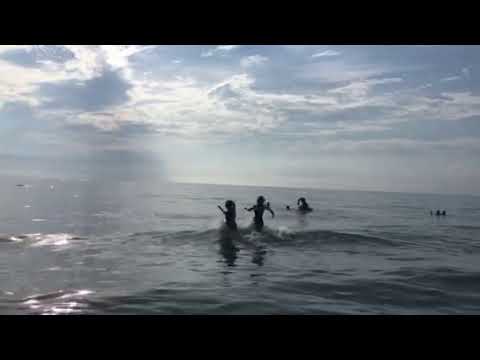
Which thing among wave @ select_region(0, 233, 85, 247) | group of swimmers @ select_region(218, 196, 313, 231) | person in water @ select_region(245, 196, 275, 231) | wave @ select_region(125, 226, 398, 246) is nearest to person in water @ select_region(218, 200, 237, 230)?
group of swimmers @ select_region(218, 196, 313, 231)

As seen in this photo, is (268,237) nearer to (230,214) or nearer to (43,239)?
(230,214)

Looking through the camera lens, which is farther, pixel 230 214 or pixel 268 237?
pixel 268 237

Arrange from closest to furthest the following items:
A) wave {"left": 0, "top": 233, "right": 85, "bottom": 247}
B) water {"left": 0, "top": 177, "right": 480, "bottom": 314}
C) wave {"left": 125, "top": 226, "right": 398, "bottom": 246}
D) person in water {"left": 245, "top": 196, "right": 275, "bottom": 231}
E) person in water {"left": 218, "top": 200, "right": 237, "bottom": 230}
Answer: water {"left": 0, "top": 177, "right": 480, "bottom": 314}, wave {"left": 0, "top": 233, "right": 85, "bottom": 247}, person in water {"left": 218, "top": 200, "right": 237, "bottom": 230}, wave {"left": 125, "top": 226, "right": 398, "bottom": 246}, person in water {"left": 245, "top": 196, "right": 275, "bottom": 231}

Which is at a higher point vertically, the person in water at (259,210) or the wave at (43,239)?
the person in water at (259,210)

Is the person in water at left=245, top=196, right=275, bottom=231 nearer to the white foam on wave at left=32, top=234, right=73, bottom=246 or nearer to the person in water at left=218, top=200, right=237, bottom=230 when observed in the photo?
the person in water at left=218, top=200, right=237, bottom=230

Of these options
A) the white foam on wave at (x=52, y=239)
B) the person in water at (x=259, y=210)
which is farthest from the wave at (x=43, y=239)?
the person in water at (x=259, y=210)

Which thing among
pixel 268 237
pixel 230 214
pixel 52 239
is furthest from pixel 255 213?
pixel 52 239

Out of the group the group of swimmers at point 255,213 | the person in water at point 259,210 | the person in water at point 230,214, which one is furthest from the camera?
the person in water at point 259,210

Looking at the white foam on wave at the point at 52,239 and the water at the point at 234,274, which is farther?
the white foam on wave at the point at 52,239

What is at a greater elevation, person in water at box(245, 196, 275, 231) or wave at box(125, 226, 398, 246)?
person in water at box(245, 196, 275, 231)

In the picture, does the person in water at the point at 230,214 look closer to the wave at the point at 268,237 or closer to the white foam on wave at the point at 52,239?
the wave at the point at 268,237
